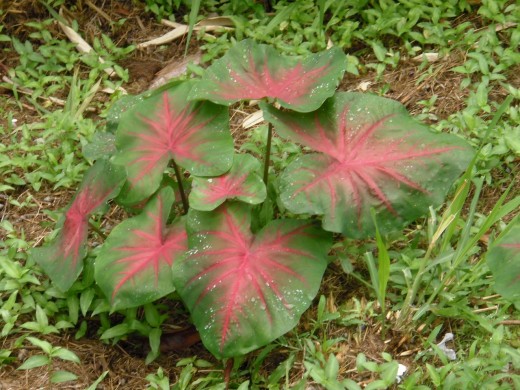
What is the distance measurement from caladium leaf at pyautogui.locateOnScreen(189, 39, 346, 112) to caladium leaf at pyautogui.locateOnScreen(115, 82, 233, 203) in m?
0.08

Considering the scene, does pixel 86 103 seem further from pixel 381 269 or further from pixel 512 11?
pixel 512 11

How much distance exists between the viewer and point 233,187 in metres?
2.27

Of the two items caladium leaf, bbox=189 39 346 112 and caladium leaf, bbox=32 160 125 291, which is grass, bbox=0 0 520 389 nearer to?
caladium leaf, bbox=32 160 125 291

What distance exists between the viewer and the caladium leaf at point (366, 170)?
219 centimetres

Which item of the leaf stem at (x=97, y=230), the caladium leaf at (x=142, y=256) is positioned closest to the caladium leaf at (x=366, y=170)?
the caladium leaf at (x=142, y=256)

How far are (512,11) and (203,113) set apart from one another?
1.67 m

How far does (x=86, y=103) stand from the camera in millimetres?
3270

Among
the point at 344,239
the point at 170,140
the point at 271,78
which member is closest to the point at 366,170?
the point at 344,239

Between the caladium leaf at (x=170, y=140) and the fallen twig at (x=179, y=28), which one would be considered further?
the fallen twig at (x=179, y=28)

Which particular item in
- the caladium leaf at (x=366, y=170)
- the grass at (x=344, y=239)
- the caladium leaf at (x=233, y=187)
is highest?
the caladium leaf at (x=366, y=170)

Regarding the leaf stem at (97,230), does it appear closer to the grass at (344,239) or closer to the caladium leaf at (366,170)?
the grass at (344,239)

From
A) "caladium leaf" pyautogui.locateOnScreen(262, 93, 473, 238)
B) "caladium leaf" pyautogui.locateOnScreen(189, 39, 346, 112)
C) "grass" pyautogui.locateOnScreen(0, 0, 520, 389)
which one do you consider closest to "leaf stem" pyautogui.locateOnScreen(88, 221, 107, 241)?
"grass" pyautogui.locateOnScreen(0, 0, 520, 389)

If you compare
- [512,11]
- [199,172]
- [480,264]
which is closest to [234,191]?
[199,172]

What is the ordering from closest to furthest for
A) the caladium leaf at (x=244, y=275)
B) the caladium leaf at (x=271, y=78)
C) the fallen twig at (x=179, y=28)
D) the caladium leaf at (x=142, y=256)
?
the caladium leaf at (x=244, y=275) < the caladium leaf at (x=142, y=256) < the caladium leaf at (x=271, y=78) < the fallen twig at (x=179, y=28)
